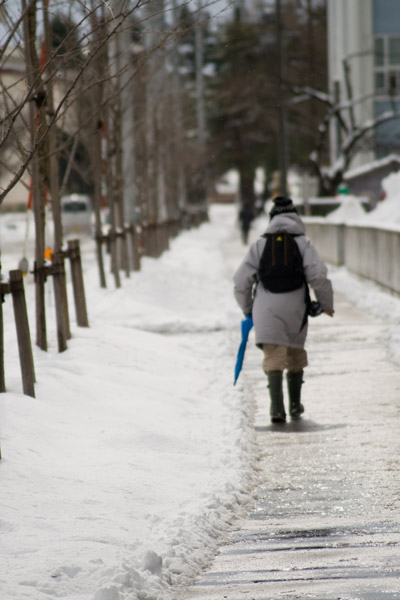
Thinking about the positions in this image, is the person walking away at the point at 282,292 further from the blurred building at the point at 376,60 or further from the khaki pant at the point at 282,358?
the blurred building at the point at 376,60

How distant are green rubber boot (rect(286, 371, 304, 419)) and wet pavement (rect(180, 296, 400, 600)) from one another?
111 millimetres

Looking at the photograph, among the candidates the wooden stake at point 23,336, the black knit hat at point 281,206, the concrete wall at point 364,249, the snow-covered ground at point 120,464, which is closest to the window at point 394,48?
the concrete wall at point 364,249

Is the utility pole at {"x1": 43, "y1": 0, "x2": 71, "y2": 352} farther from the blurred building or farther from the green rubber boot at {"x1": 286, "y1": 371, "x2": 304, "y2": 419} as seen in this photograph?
the blurred building

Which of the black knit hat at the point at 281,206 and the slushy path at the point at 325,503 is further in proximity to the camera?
the black knit hat at the point at 281,206

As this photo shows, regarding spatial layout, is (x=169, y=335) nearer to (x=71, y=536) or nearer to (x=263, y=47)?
(x=71, y=536)

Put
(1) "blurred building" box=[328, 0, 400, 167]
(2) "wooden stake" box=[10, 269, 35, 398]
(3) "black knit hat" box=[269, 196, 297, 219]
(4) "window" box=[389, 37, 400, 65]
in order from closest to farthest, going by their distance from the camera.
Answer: (2) "wooden stake" box=[10, 269, 35, 398] < (3) "black knit hat" box=[269, 196, 297, 219] < (1) "blurred building" box=[328, 0, 400, 167] < (4) "window" box=[389, 37, 400, 65]

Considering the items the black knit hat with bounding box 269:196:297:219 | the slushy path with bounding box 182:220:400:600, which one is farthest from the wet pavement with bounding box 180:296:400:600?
the black knit hat with bounding box 269:196:297:219

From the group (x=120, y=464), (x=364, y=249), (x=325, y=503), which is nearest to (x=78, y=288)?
(x=120, y=464)

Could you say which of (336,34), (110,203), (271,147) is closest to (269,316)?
(110,203)

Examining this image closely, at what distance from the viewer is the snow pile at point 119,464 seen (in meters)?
4.79

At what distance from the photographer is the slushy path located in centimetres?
484

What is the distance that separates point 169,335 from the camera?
13680 millimetres

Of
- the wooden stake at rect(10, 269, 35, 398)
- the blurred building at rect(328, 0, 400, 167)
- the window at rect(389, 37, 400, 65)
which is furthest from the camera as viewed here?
the window at rect(389, 37, 400, 65)

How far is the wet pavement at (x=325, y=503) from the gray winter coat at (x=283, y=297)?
0.65m
